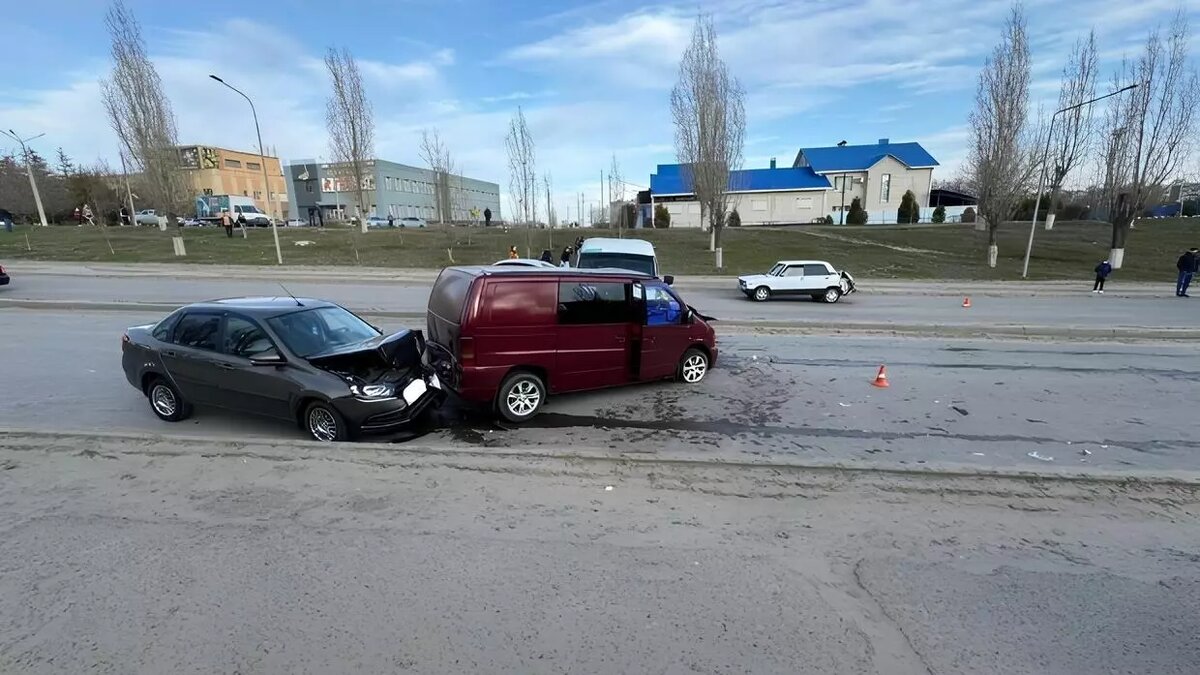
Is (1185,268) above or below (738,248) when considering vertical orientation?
below

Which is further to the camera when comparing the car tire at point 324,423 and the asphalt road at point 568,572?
the car tire at point 324,423

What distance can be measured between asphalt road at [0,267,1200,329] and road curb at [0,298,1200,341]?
0.42 m

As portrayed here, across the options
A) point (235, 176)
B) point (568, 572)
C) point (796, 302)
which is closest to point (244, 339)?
point (568, 572)

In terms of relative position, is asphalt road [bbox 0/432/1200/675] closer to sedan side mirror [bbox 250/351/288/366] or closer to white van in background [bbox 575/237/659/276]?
sedan side mirror [bbox 250/351/288/366]

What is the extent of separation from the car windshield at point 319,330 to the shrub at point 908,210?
209 feet

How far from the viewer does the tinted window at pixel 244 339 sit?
580 centimetres

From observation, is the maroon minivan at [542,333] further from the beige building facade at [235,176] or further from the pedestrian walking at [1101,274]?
the beige building facade at [235,176]

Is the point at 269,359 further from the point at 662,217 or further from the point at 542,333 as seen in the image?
the point at 662,217

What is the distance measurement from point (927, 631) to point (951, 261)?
35.4 meters

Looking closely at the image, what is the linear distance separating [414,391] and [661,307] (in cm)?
359

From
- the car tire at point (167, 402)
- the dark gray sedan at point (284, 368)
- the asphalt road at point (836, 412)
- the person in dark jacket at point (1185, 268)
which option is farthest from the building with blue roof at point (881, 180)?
the car tire at point (167, 402)

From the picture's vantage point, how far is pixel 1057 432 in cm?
626

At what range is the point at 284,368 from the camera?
563 cm

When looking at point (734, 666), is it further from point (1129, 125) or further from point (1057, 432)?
point (1129, 125)
